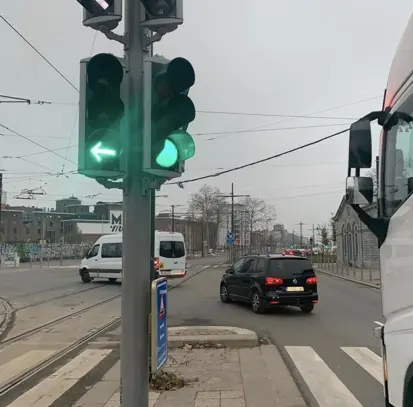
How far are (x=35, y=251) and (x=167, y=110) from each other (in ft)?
211

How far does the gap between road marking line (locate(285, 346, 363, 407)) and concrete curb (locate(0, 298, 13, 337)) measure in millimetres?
6651

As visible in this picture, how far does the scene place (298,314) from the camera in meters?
14.0

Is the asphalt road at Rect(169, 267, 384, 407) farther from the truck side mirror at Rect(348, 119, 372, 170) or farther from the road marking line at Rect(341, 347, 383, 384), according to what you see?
the truck side mirror at Rect(348, 119, 372, 170)

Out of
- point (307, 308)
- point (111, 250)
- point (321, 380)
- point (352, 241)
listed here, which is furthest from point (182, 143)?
point (352, 241)

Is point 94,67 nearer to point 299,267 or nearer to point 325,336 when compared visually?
point 325,336

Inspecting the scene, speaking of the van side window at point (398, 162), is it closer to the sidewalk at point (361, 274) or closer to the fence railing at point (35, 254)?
the sidewalk at point (361, 274)

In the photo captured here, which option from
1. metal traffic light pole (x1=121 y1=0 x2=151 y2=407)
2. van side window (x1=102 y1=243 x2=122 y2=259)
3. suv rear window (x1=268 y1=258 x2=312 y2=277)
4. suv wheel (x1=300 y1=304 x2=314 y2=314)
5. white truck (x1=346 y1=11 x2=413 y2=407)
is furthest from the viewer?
van side window (x1=102 y1=243 x2=122 y2=259)

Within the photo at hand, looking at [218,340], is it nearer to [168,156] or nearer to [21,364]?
[21,364]

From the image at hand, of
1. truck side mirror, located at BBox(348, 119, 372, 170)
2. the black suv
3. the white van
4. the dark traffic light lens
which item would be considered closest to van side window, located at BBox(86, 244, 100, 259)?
the white van

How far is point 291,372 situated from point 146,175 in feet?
15.8

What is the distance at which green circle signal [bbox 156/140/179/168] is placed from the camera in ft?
11.8

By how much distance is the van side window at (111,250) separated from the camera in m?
25.6

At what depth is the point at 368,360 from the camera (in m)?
8.07

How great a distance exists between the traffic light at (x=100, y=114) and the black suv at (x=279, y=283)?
10917 mm
